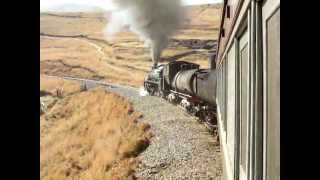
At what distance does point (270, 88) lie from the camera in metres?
1.79

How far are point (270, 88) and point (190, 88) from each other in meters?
15.4

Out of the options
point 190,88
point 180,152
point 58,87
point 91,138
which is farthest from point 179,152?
point 58,87

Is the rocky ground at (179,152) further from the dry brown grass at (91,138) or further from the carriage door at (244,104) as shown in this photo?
the carriage door at (244,104)

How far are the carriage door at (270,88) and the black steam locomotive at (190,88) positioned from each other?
1220cm

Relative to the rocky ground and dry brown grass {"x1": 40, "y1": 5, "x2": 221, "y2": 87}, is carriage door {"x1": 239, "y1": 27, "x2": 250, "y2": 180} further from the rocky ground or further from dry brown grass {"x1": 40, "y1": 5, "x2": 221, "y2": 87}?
dry brown grass {"x1": 40, "y1": 5, "x2": 221, "y2": 87}

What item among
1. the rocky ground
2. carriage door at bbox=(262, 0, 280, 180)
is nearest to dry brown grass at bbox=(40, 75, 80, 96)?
the rocky ground

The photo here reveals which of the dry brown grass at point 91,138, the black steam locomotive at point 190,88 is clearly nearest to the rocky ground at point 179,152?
the black steam locomotive at point 190,88

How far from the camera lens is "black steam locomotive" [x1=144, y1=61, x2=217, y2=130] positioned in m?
14.7

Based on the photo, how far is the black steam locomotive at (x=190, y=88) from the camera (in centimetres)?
1469
